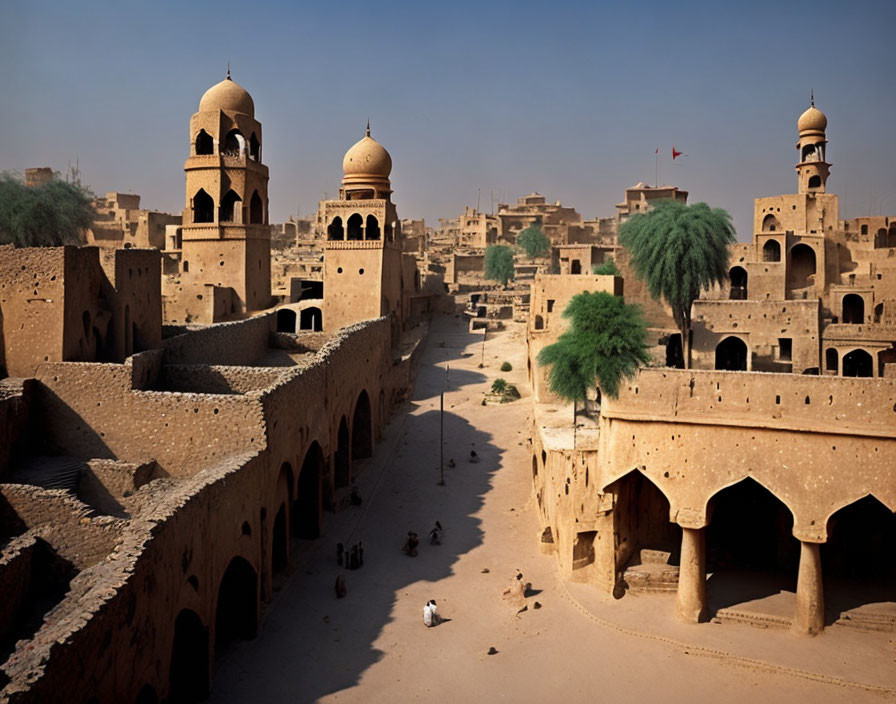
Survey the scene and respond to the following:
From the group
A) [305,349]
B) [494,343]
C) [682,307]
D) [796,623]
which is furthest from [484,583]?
[494,343]

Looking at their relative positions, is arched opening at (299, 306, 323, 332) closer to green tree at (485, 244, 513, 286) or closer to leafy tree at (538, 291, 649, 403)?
leafy tree at (538, 291, 649, 403)

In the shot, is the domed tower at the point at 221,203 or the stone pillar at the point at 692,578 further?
the domed tower at the point at 221,203

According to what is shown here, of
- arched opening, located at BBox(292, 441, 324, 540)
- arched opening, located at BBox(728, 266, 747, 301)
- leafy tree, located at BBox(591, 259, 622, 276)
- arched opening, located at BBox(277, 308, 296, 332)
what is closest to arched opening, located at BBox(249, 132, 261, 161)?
arched opening, located at BBox(277, 308, 296, 332)

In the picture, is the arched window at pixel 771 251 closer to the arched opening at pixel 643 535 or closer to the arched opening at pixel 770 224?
the arched opening at pixel 770 224

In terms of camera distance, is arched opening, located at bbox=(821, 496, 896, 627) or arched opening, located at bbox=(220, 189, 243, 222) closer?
arched opening, located at bbox=(821, 496, 896, 627)

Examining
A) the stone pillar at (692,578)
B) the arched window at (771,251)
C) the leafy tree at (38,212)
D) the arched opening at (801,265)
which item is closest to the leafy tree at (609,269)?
the arched window at (771,251)

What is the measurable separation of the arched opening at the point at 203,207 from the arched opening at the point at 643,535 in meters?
23.5

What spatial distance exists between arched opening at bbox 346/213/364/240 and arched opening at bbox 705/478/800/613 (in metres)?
21.7

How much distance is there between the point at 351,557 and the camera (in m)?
18.6

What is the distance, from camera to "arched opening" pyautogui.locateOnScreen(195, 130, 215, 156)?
33.9m

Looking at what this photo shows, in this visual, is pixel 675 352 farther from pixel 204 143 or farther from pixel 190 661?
pixel 190 661

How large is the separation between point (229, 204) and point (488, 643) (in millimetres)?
25754

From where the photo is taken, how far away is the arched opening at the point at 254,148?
34719mm

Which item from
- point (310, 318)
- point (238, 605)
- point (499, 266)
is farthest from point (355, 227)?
point (499, 266)
